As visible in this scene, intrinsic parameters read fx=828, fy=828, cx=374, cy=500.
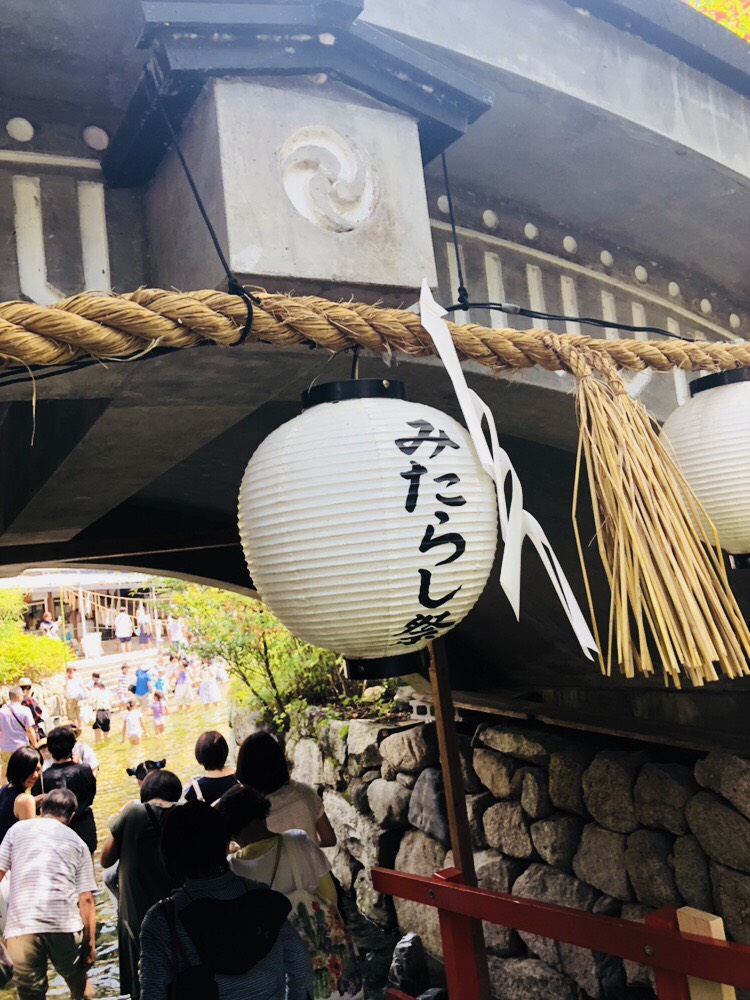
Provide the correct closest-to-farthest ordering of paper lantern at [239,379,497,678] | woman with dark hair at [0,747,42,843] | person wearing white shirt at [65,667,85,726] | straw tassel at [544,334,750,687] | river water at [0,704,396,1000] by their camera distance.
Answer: paper lantern at [239,379,497,678], straw tassel at [544,334,750,687], woman with dark hair at [0,747,42,843], river water at [0,704,396,1000], person wearing white shirt at [65,667,85,726]

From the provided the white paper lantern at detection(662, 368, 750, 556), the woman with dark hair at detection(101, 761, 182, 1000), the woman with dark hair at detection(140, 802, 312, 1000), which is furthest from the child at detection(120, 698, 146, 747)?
the white paper lantern at detection(662, 368, 750, 556)

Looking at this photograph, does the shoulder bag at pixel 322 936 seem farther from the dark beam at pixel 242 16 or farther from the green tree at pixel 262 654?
the green tree at pixel 262 654

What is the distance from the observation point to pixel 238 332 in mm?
1668

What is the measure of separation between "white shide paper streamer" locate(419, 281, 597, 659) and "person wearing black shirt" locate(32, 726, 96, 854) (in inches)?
Answer: 177

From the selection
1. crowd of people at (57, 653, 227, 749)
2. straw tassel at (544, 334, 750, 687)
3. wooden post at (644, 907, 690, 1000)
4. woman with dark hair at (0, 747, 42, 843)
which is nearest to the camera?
straw tassel at (544, 334, 750, 687)

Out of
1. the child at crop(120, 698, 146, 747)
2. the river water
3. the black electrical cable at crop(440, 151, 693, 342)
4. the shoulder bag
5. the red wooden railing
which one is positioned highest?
the black electrical cable at crop(440, 151, 693, 342)

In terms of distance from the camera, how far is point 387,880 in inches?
129

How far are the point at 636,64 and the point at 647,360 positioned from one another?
148 centimetres

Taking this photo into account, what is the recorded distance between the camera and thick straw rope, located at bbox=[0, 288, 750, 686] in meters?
1.50

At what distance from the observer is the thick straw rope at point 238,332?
4.78 ft

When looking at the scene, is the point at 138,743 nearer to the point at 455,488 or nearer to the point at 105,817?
the point at 105,817

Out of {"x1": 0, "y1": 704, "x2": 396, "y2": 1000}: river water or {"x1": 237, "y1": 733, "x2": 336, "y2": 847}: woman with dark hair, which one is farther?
{"x1": 0, "y1": 704, "x2": 396, "y2": 1000}: river water

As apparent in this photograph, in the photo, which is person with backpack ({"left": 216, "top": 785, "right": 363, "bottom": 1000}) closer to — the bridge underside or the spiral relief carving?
the bridge underside

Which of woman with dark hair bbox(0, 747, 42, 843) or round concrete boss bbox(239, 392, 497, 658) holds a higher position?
round concrete boss bbox(239, 392, 497, 658)
